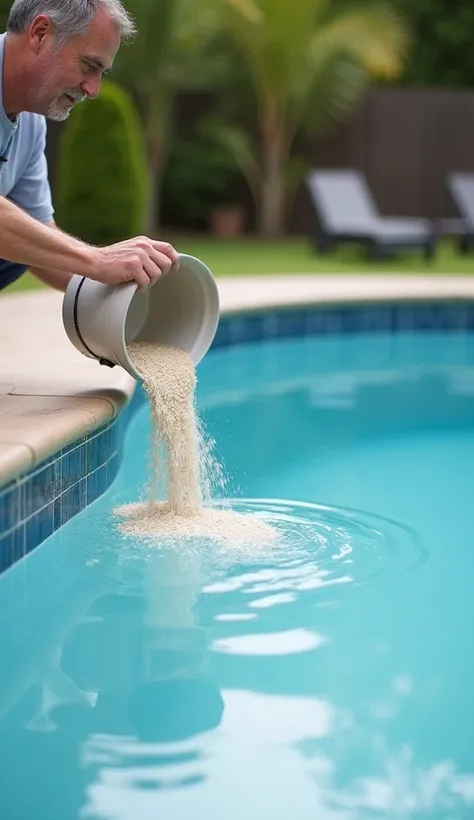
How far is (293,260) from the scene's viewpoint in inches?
418

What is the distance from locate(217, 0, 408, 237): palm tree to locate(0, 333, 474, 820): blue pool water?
8.96 meters

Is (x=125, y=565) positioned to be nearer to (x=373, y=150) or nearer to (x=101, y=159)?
(x=101, y=159)

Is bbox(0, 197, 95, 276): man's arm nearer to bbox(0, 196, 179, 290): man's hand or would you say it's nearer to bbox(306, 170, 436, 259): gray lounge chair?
bbox(0, 196, 179, 290): man's hand

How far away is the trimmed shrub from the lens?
387 inches

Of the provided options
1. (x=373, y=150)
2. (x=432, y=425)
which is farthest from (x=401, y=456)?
(x=373, y=150)

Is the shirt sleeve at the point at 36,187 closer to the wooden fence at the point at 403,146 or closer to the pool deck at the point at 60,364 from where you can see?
→ the pool deck at the point at 60,364

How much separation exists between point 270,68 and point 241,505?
9.71 m

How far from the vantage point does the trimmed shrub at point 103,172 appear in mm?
9836

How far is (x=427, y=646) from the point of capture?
8.18 feet

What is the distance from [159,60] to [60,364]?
323 inches

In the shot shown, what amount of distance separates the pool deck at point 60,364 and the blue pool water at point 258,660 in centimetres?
27

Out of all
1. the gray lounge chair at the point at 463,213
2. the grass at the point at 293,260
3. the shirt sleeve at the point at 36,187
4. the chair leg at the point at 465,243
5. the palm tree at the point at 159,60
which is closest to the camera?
the shirt sleeve at the point at 36,187

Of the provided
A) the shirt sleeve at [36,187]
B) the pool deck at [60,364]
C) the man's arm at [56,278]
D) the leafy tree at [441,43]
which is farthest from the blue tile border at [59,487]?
the leafy tree at [441,43]

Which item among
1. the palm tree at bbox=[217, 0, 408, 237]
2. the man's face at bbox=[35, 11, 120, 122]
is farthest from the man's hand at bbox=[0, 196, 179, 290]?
the palm tree at bbox=[217, 0, 408, 237]
